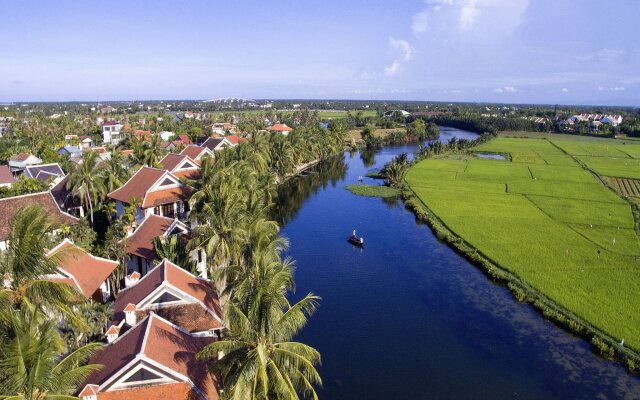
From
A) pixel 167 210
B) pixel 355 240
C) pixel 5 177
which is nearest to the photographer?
pixel 167 210

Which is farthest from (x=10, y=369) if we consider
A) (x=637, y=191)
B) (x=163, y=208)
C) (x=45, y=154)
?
(x=637, y=191)

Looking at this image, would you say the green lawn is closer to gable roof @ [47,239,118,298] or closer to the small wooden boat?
the small wooden boat

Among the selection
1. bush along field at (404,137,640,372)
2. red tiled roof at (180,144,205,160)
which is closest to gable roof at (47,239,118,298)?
bush along field at (404,137,640,372)

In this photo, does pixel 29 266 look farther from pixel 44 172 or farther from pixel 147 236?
pixel 44 172

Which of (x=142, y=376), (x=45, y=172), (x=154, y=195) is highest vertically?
(x=154, y=195)

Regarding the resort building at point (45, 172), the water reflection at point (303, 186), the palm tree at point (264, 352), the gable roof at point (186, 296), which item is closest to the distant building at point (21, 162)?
the resort building at point (45, 172)

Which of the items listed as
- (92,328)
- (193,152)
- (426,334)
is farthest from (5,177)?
(426,334)

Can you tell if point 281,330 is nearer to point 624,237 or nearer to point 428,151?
point 624,237
